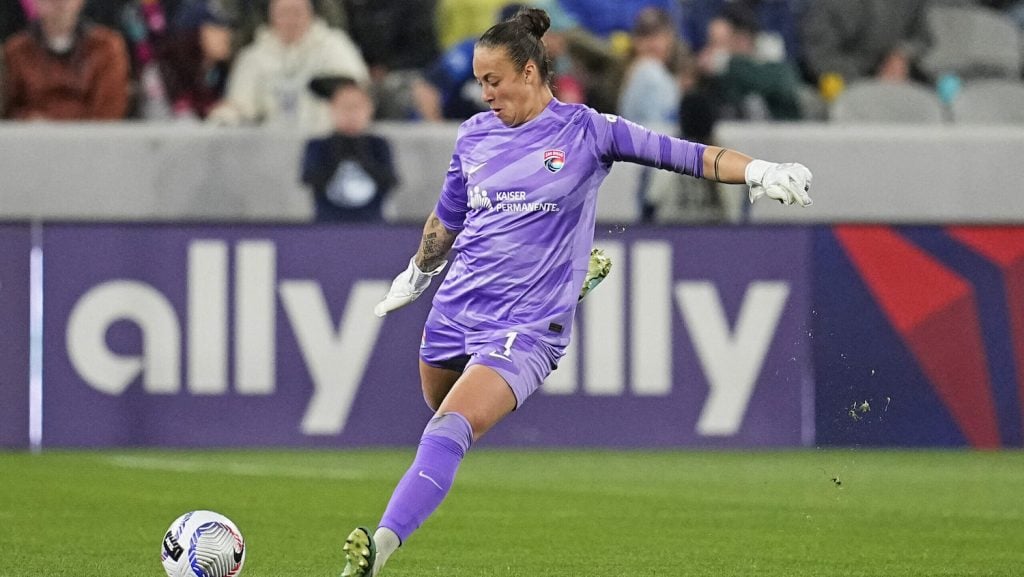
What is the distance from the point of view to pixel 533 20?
21.6 ft

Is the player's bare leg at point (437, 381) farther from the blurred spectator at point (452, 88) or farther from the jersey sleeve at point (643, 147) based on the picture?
the blurred spectator at point (452, 88)

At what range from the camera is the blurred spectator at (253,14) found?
47.1ft

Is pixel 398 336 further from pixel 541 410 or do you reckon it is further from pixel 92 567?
pixel 92 567

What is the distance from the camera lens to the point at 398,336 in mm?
12375

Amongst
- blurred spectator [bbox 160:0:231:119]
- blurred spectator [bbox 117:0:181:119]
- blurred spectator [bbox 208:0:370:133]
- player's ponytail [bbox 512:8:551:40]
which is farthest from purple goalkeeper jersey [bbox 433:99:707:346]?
blurred spectator [bbox 117:0:181:119]

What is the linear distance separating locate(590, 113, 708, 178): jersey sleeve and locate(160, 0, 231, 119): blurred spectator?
8272 millimetres

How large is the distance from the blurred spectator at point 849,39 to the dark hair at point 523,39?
9383mm

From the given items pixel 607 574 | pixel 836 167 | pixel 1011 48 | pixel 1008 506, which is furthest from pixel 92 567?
pixel 1011 48

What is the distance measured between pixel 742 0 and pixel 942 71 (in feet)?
5.94

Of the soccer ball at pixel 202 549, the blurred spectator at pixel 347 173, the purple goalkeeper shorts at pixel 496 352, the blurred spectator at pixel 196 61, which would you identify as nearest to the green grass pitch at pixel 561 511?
the soccer ball at pixel 202 549

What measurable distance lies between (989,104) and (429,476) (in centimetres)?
1047

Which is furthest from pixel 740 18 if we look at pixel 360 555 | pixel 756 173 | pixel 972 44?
pixel 360 555

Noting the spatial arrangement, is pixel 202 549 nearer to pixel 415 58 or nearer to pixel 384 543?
pixel 384 543

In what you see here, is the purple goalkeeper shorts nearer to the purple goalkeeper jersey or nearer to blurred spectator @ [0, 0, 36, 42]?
the purple goalkeeper jersey
